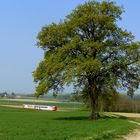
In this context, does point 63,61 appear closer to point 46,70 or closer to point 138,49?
point 46,70

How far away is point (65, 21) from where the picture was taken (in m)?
50.9

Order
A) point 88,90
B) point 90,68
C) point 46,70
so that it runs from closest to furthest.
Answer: point 90,68
point 46,70
point 88,90

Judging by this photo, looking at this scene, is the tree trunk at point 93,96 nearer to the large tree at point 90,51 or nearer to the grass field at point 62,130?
the large tree at point 90,51

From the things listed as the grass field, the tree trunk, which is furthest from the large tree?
the grass field

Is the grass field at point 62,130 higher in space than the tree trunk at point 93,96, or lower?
lower

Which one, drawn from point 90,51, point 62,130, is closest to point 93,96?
point 90,51

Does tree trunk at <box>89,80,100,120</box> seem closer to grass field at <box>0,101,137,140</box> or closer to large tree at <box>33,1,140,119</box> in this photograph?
large tree at <box>33,1,140,119</box>

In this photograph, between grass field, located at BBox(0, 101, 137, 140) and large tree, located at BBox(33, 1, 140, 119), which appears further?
large tree, located at BBox(33, 1, 140, 119)

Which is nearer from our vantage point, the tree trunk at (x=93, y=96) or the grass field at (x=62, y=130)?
the grass field at (x=62, y=130)

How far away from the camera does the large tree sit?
1909 inches

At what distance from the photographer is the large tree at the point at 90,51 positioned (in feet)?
159

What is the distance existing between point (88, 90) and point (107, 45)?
21.5ft

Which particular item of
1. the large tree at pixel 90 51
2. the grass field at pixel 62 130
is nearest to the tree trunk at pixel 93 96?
the large tree at pixel 90 51

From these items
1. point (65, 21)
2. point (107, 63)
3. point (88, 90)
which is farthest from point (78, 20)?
point (88, 90)
